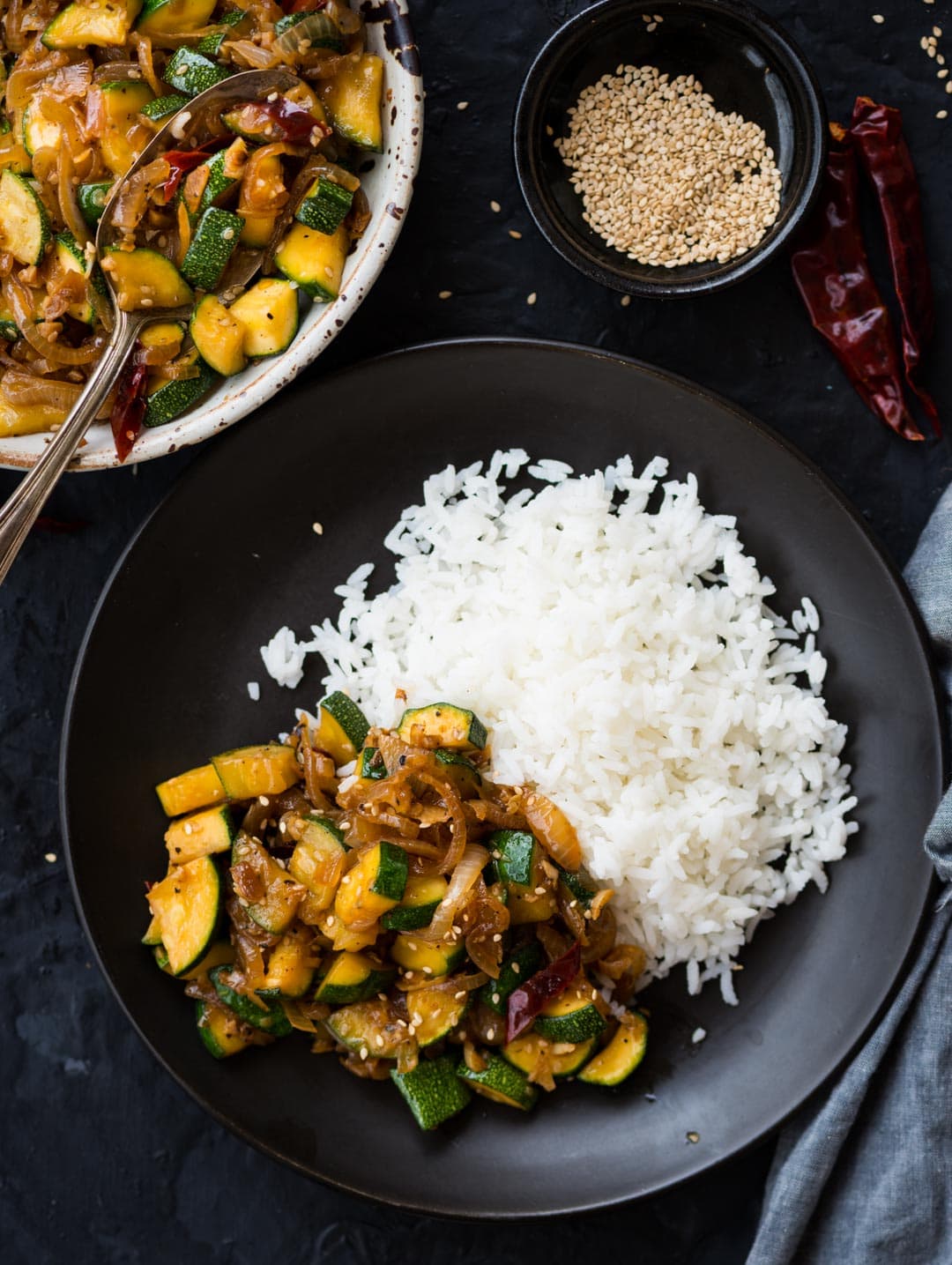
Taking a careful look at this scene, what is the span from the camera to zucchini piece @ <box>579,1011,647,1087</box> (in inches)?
98.5

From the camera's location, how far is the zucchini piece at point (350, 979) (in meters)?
2.40

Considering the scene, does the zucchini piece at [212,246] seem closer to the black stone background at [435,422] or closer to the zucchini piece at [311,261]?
the zucchini piece at [311,261]

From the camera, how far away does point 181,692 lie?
2756mm

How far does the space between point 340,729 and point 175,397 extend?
2.81ft

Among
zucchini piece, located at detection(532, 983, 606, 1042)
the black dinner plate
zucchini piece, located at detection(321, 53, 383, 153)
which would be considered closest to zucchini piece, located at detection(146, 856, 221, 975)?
the black dinner plate

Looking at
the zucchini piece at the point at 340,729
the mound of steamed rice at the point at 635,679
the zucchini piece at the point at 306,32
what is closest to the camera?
the zucchini piece at the point at 306,32

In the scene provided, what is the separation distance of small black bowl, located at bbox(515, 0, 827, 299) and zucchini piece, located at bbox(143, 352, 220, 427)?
879mm

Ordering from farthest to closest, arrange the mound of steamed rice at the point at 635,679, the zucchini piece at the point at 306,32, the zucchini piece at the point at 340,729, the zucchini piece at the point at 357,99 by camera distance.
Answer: the zucchini piece at the point at 340,729, the mound of steamed rice at the point at 635,679, the zucchini piece at the point at 357,99, the zucchini piece at the point at 306,32

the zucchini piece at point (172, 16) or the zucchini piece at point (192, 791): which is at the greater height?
the zucchini piece at point (172, 16)

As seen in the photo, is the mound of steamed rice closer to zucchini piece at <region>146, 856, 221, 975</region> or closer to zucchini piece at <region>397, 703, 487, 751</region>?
zucchini piece at <region>397, 703, 487, 751</region>

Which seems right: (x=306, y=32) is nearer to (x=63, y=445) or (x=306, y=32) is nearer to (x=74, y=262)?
(x=74, y=262)

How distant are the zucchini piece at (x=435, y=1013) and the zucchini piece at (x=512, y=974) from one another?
0.21 ft

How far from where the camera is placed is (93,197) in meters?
2.29

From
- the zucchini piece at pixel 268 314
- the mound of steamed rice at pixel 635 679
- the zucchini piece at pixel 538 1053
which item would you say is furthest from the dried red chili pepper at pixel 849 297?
the zucchini piece at pixel 538 1053
